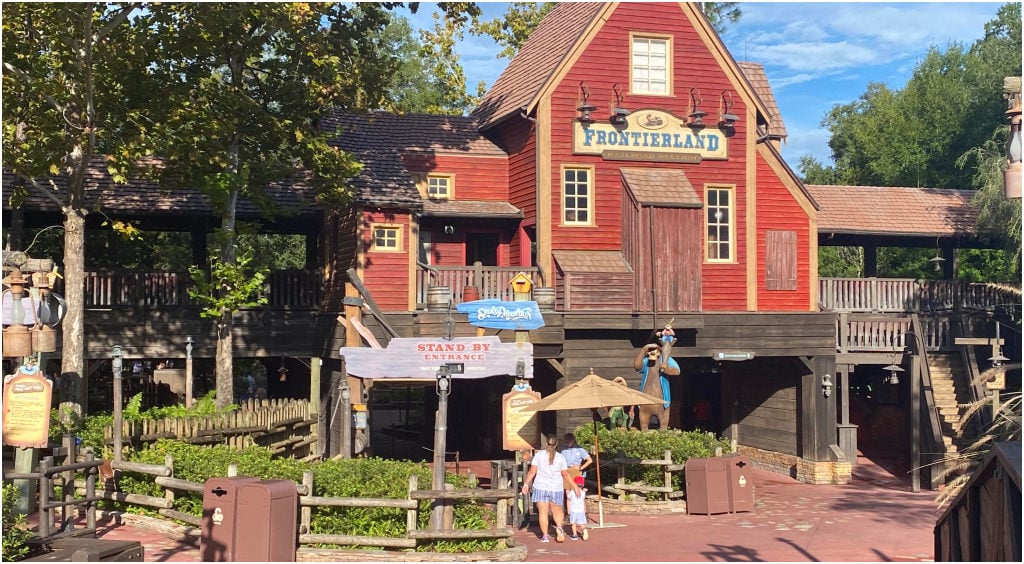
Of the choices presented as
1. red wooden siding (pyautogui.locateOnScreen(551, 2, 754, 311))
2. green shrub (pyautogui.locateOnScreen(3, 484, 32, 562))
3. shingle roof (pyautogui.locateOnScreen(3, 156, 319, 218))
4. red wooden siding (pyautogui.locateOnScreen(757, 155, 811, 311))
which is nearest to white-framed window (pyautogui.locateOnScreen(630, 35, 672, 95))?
red wooden siding (pyautogui.locateOnScreen(551, 2, 754, 311))

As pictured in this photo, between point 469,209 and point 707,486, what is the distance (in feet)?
33.2

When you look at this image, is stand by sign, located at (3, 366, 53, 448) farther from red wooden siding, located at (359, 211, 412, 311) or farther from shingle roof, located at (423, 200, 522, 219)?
shingle roof, located at (423, 200, 522, 219)

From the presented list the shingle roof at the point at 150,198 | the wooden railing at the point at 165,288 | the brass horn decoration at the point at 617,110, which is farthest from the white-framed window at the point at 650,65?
the wooden railing at the point at 165,288

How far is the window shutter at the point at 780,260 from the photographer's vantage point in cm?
2561

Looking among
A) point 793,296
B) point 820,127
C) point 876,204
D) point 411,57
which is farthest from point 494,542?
point 820,127

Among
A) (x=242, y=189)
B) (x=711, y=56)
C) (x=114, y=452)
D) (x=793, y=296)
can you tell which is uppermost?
(x=711, y=56)

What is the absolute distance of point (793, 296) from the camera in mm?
25688

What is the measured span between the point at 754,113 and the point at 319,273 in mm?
11085

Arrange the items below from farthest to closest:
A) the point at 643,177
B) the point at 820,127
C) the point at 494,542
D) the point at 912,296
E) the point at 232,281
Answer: the point at 820,127 → the point at 912,296 → the point at 643,177 → the point at 232,281 → the point at 494,542

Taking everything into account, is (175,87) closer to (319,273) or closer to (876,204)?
(319,273)

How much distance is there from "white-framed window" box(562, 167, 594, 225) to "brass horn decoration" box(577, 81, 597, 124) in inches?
43.7

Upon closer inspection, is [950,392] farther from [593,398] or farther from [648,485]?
[593,398]

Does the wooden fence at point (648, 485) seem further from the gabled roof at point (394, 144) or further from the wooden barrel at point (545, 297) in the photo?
the gabled roof at point (394, 144)

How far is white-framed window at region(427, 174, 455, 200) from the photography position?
26344 mm
